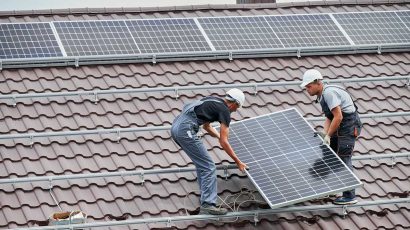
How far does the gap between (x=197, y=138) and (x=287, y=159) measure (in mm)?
1312

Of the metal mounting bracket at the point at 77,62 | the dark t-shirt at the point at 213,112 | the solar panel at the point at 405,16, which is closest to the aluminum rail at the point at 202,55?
the metal mounting bracket at the point at 77,62

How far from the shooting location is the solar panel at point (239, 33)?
1973 centimetres

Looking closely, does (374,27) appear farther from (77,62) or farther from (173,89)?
(77,62)

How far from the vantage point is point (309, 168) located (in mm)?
15938

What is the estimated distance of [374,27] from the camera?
68.5ft

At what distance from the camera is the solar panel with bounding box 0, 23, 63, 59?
1866 centimetres

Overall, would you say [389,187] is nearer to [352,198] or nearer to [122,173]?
[352,198]

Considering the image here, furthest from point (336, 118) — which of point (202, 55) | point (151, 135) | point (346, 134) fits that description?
point (202, 55)

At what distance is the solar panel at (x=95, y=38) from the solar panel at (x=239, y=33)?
4.66 ft

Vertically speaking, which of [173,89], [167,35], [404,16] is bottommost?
[173,89]

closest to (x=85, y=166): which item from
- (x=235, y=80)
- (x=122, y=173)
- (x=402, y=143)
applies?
(x=122, y=173)

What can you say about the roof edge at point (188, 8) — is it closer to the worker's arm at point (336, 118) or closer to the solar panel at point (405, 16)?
the solar panel at point (405, 16)

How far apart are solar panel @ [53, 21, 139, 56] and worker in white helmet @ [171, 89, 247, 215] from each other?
12.1ft

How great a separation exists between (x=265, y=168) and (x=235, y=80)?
3177 millimetres
